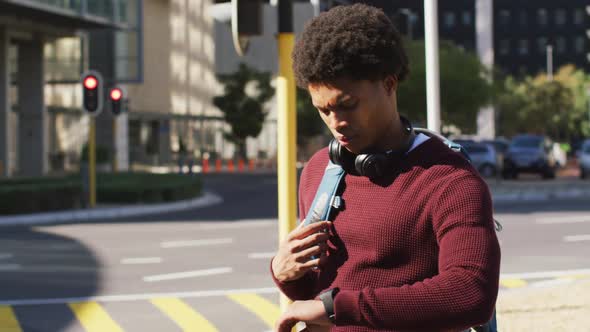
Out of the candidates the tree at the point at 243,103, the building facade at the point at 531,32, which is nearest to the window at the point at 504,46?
the building facade at the point at 531,32

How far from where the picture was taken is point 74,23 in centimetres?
Result: 4125

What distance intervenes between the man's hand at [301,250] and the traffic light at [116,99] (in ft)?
87.5

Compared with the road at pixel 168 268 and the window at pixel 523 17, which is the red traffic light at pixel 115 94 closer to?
the road at pixel 168 268

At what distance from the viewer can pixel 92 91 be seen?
76.8 feet

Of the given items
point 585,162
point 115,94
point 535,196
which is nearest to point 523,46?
point 585,162

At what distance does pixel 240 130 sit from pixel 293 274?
59747 mm

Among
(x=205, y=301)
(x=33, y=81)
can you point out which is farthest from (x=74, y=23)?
(x=205, y=301)

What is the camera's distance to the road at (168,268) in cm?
919

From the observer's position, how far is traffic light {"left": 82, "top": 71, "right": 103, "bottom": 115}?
23.3 meters

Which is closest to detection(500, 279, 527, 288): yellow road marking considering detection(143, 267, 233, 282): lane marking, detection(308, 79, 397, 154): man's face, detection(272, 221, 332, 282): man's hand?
detection(143, 267, 233, 282): lane marking

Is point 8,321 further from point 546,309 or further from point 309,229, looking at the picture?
point 309,229

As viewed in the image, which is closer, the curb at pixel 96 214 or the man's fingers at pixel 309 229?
the man's fingers at pixel 309 229

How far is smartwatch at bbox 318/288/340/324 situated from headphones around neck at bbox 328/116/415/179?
0.93 feet

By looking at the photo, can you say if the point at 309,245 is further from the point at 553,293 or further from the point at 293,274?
the point at 553,293
